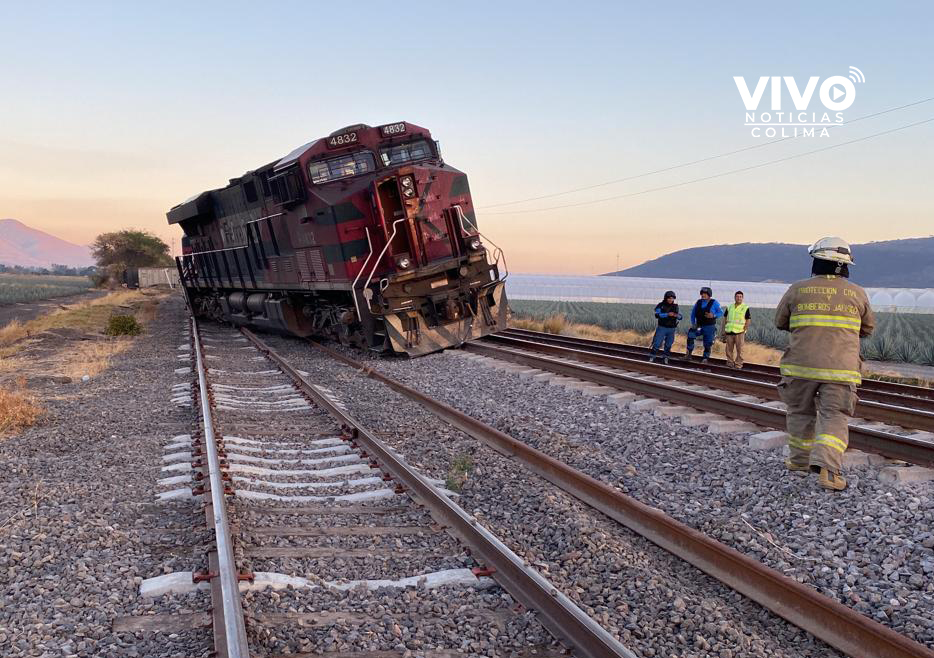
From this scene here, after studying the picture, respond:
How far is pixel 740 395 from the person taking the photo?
8.72 meters

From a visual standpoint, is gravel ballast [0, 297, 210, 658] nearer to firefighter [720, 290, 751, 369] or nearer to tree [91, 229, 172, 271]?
firefighter [720, 290, 751, 369]

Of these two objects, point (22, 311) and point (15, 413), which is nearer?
point (15, 413)

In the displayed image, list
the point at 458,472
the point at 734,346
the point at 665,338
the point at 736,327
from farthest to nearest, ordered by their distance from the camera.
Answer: the point at 665,338 → the point at 734,346 → the point at 736,327 → the point at 458,472

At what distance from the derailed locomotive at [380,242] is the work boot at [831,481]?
8347mm

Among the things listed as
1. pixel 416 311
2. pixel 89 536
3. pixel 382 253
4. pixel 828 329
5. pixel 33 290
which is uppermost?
pixel 33 290

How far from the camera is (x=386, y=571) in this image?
402cm

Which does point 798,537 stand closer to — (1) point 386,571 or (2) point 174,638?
(1) point 386,571

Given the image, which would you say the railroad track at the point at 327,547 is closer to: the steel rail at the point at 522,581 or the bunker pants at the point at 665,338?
the steel rail at the point at 522,581

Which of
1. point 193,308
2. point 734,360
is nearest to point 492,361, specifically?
point 734,360

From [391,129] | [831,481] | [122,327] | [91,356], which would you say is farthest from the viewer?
[122,327]

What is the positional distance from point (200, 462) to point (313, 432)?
5.21 feet

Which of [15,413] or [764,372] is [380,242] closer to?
[15,413]

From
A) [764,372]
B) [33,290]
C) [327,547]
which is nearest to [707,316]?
[764,372]

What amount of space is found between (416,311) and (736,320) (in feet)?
18.7
